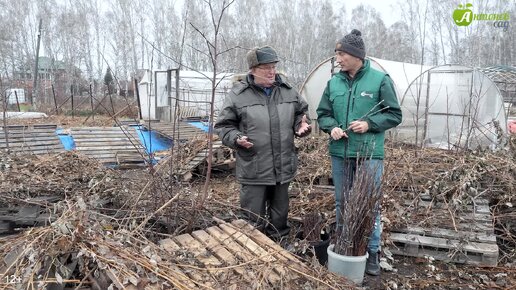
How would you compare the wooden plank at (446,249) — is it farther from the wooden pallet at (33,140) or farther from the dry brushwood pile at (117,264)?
the wooden pallet at (33,140)

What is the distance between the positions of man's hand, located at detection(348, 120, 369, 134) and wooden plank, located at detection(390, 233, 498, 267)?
55.5 inches

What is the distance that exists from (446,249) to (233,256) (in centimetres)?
222

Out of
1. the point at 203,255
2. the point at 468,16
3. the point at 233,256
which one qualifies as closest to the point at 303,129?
the point at 233,256

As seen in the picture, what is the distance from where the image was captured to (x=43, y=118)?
17.5 meters

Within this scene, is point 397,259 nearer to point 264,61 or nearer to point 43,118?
point 264,61

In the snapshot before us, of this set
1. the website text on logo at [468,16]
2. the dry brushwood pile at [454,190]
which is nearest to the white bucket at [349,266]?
the dry brushwood pile at [454,190]

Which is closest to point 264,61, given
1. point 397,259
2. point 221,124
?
point 221,124

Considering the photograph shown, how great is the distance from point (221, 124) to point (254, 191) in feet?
2.09

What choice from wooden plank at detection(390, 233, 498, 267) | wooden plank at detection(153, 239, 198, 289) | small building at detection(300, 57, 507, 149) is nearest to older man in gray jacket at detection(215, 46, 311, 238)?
wooden plank at detection(153, 239, 198, 289)

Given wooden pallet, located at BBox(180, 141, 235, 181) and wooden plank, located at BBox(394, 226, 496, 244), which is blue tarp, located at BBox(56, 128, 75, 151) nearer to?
wooden pallet, located at BBox(180, 141, 235, 181)

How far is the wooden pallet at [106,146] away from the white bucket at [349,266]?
18.7ft

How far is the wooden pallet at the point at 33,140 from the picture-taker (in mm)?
8320

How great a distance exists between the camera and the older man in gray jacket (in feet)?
10.9

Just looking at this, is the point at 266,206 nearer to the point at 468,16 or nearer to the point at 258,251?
the point at 258,251
